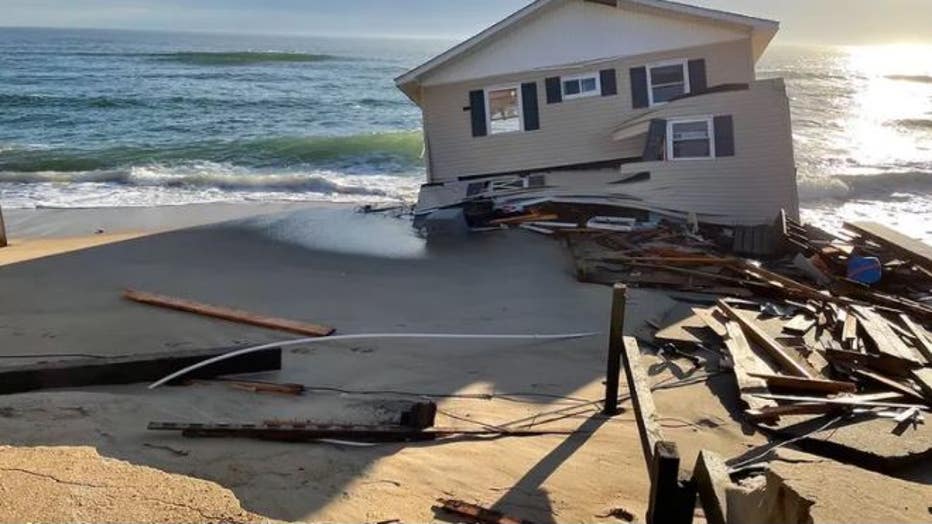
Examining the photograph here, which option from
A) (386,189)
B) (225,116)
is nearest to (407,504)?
(386,189)

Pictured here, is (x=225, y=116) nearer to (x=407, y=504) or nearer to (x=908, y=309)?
(x=908, y=309)

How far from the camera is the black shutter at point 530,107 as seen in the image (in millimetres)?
18055

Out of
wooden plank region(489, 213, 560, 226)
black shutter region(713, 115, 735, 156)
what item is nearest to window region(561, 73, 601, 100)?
black shutter region(713, 115, 735, 156)

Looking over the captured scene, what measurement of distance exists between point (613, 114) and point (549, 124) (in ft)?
5.03

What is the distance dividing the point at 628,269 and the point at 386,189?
12.7m

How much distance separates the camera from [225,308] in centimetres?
1086

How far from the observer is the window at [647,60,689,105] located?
17266 millimetres

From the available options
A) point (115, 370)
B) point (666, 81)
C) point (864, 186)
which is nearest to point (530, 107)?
point (666, 81)

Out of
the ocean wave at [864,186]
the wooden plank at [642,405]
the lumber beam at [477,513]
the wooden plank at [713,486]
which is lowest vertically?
the lumber beam at [477,513]

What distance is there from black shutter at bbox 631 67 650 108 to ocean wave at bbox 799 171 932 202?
789 cm

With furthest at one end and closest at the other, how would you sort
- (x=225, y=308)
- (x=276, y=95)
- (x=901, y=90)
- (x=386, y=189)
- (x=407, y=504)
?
(x=901, y=90), (x=276, y=95), (x=386, y=189), (x=225, y=308), (x=407, y=504)

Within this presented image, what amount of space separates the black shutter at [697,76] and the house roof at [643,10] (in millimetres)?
942

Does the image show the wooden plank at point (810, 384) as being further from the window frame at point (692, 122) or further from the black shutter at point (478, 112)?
the black shutter at point (478, 112)

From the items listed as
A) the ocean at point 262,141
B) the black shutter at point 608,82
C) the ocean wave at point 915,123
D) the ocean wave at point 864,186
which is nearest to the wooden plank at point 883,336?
the black shutter at point 608,82
